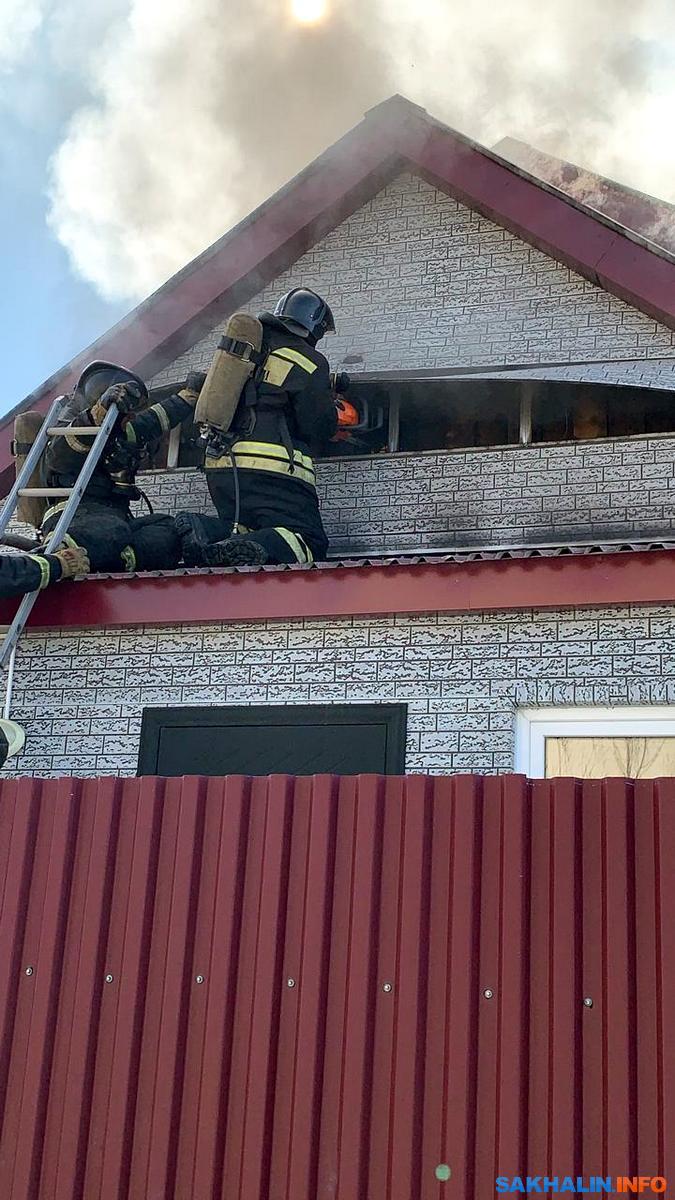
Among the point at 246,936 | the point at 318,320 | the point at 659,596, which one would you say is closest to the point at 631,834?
the point at 246,936

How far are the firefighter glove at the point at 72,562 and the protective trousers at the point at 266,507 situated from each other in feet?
2.70

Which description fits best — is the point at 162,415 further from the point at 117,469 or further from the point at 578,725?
the point at 578,725

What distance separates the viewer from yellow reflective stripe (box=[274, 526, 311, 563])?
269 inches

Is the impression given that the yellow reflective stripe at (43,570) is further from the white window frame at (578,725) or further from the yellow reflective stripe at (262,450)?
the white window frame at (578,725)

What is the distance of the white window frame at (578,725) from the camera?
5.60 metres

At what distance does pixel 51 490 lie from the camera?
6836 millimetres

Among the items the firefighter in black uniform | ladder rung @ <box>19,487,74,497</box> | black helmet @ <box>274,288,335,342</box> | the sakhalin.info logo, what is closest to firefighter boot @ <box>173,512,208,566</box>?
the firefighter in black uniform

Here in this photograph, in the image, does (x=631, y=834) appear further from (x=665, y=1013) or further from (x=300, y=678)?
(x=300, y=678)

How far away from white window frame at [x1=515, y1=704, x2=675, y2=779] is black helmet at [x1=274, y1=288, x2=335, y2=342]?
277 centimetres

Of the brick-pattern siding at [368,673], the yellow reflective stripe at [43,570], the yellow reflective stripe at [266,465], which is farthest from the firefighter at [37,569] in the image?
the yellow reflective stripe at [266,465]

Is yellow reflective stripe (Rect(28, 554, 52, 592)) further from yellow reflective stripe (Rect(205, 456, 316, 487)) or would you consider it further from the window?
yellow reflective stripe (Rect(205, 456, 316, 487))

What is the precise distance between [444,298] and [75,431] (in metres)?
2.52

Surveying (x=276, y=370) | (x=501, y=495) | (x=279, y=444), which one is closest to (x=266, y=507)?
(x=279, y=444)

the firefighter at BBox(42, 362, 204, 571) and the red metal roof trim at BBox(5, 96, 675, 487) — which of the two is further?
the red metal roof trim at BBox(5, 96, 675, 487)
